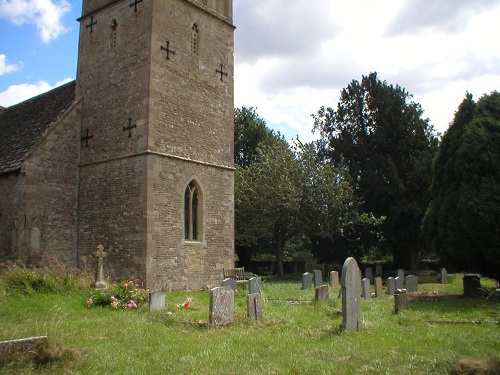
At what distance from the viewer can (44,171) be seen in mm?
17125

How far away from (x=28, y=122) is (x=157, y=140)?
6.86m

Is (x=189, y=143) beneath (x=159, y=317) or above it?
above

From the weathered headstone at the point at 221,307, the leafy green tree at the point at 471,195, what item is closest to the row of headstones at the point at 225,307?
the weathered headstone at the point at 221,307

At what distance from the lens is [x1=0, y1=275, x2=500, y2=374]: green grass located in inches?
244

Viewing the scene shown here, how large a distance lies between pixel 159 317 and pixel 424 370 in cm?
558

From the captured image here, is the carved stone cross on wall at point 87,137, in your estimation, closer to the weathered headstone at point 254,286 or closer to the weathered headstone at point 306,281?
the weathered headstone at point 254,286

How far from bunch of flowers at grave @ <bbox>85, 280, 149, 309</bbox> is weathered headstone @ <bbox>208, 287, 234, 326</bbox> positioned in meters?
2.63

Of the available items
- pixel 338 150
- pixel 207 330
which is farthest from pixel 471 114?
pixel 338 150

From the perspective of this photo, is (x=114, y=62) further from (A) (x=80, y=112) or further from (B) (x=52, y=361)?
(B) (x=52, y=361)

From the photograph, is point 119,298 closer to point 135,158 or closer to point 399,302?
point 135,158

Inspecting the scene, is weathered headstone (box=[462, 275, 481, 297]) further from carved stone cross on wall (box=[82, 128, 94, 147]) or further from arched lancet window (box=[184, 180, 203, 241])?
carved stone cross on wall (box=[82, 128, 94, 147])

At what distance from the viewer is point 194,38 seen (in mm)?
18547

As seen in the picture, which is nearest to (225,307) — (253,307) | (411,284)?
(253,307)

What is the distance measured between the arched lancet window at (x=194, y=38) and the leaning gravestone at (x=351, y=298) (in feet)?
38.1
